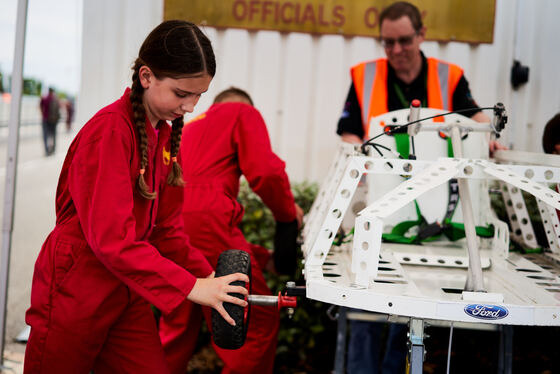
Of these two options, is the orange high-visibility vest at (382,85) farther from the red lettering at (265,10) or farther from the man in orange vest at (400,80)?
the red lettering at (265,10)

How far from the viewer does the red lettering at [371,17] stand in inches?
183

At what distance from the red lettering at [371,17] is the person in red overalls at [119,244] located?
2701 mm

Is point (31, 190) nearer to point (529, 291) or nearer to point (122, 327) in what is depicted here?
point (122, 327)

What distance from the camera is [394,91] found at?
3.76m

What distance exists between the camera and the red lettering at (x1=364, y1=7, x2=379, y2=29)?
4645mm

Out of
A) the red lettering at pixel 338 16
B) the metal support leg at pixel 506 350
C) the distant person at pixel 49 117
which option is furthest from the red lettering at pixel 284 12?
the distant person at pixel 49 117

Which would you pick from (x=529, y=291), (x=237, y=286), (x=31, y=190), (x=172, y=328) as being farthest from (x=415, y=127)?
(x=31, y=190)

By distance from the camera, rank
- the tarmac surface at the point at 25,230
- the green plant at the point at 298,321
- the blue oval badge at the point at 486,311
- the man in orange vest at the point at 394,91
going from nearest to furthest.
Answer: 1. the blue oval badge at the point at 486,311
2. the man in orange vest at the point at 394,91
3. the green plant at the point at 298,321
4. the tarmac surface at the point at 25,230

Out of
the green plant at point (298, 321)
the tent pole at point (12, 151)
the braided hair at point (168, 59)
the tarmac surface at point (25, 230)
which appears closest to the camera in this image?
the braided hair at point (168, 59)

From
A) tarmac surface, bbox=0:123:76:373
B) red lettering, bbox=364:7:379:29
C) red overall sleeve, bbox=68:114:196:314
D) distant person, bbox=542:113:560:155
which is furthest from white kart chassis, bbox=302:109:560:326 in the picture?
red lettering, bbox=364:7:379:29

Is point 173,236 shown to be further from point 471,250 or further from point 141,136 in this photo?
point 471,250

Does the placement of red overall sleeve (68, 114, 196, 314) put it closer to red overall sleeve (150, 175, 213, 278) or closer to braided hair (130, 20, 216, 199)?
braided hair (130, 20, 216, 199)

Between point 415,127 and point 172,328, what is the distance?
5.40 ft

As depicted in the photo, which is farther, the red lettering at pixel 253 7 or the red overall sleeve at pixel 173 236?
the red lettering at pixel 253 7
